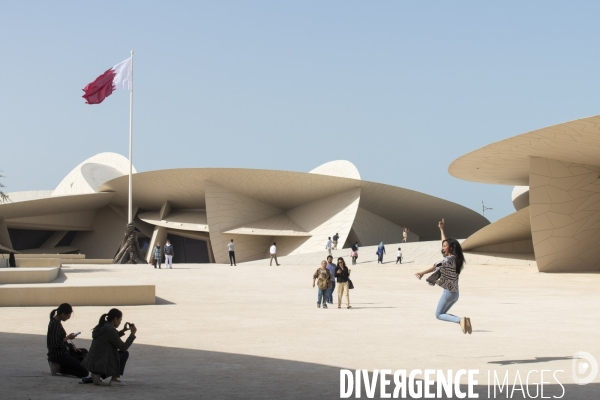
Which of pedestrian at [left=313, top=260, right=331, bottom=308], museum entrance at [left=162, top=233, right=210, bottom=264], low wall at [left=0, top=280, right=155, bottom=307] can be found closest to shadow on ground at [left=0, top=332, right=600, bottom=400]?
low wall at [left=0, top=280, right=155, bottom=307]

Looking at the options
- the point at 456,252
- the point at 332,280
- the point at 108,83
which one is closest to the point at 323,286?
the point at 332,280

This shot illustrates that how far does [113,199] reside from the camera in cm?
4500

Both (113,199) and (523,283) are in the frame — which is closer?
(523,283)

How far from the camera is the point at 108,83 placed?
29.1 m

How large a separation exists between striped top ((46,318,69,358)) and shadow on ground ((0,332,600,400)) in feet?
0.70

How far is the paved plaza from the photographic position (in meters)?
5.48

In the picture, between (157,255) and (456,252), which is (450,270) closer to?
(456,252)

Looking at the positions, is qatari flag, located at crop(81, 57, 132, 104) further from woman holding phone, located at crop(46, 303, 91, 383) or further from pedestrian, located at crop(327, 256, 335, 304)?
woman holding phone, located at crop(46, 303, 91, 383)

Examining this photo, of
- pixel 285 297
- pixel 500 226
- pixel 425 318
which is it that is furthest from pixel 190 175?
pixel 425 318

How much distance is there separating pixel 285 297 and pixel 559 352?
8.95 meters

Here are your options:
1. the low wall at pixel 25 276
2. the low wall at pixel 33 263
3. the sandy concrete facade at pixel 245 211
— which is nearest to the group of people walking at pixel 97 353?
the low wall at pixel 25 276

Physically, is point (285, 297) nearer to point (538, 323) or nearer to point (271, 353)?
point (538, 323)

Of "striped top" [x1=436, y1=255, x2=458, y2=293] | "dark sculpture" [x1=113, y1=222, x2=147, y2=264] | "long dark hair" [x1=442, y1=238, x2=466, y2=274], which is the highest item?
"dark sculpture" [x1=113, y1=222, x2=147, y2=264]

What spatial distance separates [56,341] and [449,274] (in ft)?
13.2
